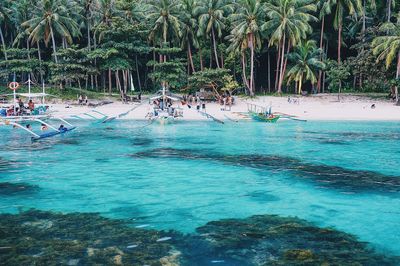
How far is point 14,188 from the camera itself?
46.6 ft

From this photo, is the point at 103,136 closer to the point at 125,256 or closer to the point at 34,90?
the point at 125,256

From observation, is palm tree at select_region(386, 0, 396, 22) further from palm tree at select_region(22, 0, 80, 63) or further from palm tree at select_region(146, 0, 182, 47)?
palm tree at select_region(22, 0, 80, 63)

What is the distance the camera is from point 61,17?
165ft

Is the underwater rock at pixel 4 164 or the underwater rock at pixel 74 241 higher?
the underwater rock at pixel 4 164

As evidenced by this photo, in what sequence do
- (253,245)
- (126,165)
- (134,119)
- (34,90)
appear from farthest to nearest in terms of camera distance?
(34,90) < (134,119) < (126,165) < (253,245)

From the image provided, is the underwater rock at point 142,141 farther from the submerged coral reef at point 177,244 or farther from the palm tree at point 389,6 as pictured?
the palm tree at point 389,6

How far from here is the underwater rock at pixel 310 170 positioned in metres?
14.7

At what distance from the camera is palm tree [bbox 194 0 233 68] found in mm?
51562

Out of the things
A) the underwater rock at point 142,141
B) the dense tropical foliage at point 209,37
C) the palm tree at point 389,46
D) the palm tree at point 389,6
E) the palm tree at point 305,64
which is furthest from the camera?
the palm tree at point 389,6

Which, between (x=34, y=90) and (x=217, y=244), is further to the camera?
(x=34, y=90)

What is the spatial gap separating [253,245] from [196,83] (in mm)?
42176

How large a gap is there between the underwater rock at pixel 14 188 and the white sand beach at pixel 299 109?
25.5 metres

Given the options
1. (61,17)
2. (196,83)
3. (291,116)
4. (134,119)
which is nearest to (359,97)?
(291,116)

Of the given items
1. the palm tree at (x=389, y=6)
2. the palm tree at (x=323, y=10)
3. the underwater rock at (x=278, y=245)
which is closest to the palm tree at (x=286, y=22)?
the palm tree at (x=323, y=10)
